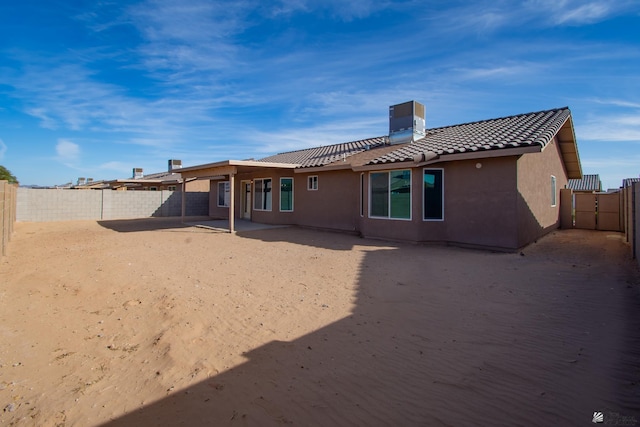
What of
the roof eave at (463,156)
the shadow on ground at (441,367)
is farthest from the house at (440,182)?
the shadow on ground at (441,367)

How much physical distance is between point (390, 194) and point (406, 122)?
4446 millimetres

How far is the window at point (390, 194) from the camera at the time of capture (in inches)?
447

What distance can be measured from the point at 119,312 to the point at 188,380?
262 centimetres

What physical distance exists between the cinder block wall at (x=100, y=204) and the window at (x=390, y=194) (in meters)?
17.6

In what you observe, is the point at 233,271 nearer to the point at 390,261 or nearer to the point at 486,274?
the point at 390,261

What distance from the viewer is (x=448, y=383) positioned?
10.9ft

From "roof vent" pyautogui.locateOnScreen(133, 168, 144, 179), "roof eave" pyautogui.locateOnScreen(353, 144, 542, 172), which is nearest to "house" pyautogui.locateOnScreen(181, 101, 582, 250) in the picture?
"roof eave" pyautogui.locateOnScreen(353, 144, 542, 172)

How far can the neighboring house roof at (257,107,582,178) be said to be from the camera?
9633mm

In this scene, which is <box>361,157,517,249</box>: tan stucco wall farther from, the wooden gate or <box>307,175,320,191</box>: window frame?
the wooden gate

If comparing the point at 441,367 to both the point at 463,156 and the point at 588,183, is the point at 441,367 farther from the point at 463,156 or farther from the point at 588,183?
the point at 588,183

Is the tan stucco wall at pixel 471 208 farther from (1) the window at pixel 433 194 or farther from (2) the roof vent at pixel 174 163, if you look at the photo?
(2) the roof vent at pixel 174 163

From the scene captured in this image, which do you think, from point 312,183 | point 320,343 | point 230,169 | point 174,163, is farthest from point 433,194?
point 174,163

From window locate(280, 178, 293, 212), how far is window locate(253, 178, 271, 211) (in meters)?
0.99

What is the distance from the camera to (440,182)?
10.9 metres
